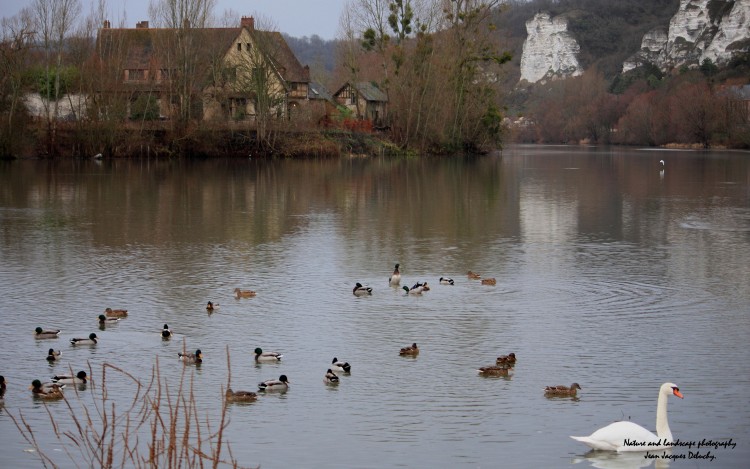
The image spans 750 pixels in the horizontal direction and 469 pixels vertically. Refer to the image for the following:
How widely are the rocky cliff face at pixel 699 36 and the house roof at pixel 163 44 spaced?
290ft

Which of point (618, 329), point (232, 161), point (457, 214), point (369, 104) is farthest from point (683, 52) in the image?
point (618, 329)

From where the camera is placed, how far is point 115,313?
15773 millimetres

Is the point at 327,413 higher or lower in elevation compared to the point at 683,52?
lower

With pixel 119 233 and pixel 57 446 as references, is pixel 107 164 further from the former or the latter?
pixel 57 446

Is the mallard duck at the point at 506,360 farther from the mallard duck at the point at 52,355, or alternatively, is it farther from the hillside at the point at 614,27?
the hillside at the point at 614,27

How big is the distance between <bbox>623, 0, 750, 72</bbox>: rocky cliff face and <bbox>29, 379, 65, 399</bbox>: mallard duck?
5405 inches

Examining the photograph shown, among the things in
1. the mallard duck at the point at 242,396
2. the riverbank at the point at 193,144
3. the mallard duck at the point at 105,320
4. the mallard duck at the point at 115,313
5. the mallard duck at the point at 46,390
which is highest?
the riverbank at the point at 193,144

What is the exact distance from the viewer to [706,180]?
46906 mm

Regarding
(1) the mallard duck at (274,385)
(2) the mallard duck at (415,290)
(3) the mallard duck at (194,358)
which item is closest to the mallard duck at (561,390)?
(1) the mallard duck at (274,385)

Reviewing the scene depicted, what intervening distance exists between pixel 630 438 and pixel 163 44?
55878 mm

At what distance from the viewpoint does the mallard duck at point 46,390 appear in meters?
11.8

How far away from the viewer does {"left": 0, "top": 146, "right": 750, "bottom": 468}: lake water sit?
10.9 m

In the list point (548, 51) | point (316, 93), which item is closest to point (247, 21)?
point (316, 93)

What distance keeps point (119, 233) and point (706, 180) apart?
3108 centimetres
